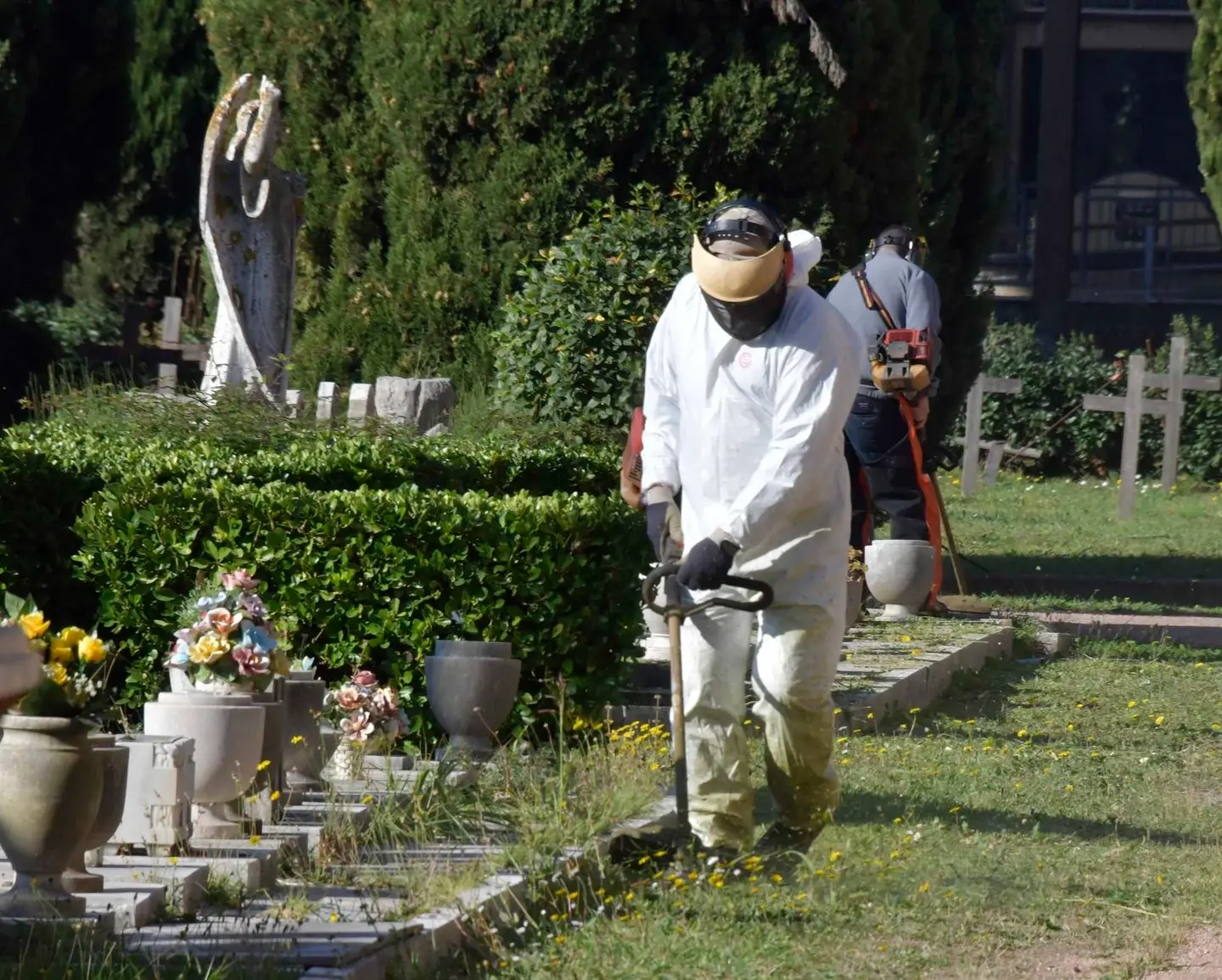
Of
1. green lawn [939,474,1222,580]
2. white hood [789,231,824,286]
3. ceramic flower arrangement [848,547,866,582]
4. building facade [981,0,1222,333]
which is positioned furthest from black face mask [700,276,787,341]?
building facade [981,0,1222,333]

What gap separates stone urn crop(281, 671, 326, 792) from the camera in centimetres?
652

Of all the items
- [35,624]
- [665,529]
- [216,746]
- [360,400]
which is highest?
[360,400]

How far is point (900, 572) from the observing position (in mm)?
11320

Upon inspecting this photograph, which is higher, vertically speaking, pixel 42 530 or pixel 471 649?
pixel 42 530

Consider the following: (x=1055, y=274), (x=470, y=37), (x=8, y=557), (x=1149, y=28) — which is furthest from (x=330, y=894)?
(x=1149, y=28)

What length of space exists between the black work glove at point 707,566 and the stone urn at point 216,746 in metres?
1.31

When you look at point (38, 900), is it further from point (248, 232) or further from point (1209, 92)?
point (1209, 92)

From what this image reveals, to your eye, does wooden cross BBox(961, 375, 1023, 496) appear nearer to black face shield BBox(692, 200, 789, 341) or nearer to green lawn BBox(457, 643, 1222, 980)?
green lawn BBox(457, 643, 1222, 980)

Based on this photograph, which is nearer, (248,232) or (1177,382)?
(248,232)

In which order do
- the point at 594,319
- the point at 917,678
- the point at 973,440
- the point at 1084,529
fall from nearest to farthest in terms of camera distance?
the point at 917,678 < the point at 594,319 < the point at 1084,529 < the point at 973,440

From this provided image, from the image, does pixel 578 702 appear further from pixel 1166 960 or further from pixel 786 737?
pixel 1166 960

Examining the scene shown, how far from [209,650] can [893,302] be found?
5.92 m

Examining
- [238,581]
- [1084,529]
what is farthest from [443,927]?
[1084,529]

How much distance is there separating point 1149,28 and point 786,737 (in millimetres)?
25477
